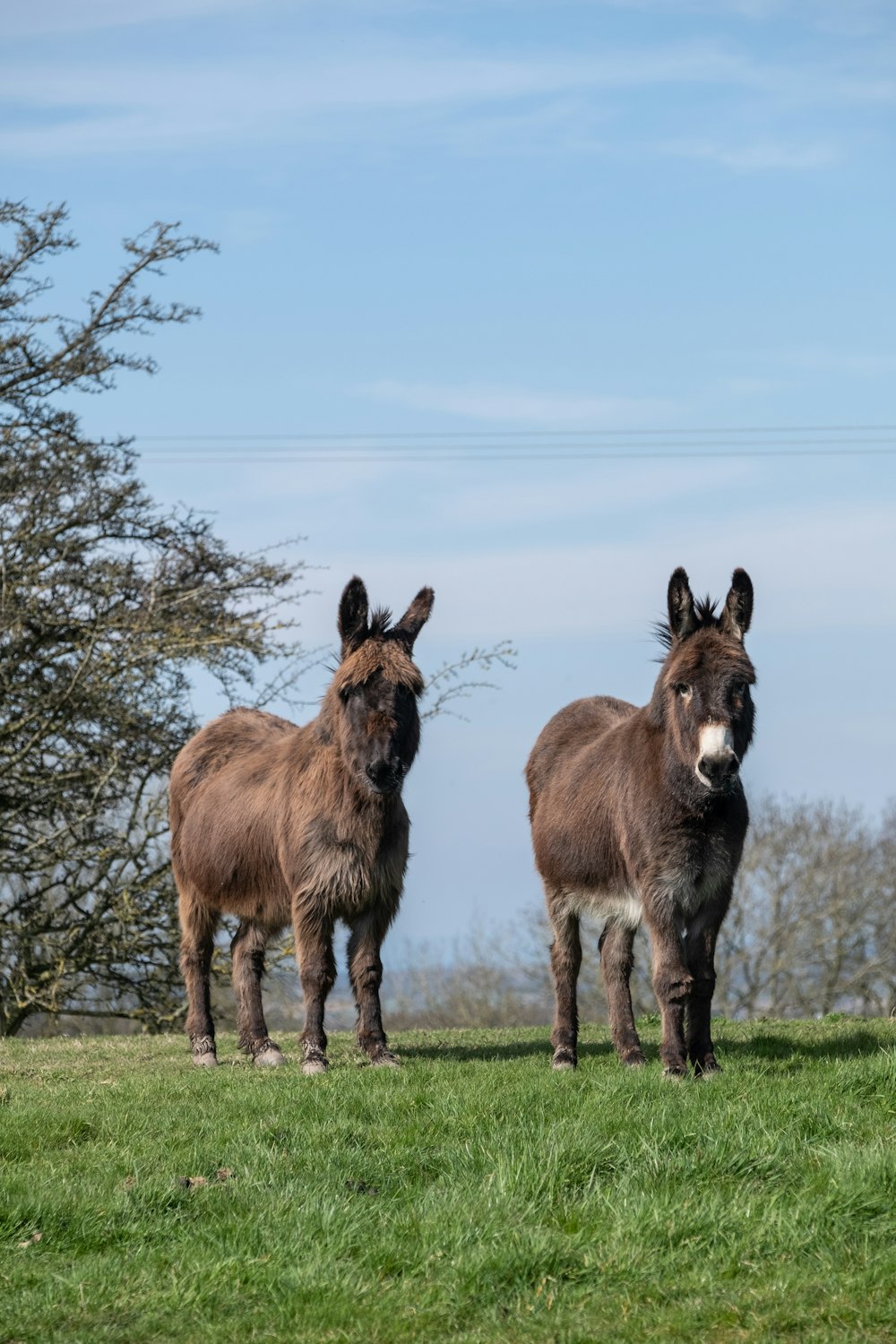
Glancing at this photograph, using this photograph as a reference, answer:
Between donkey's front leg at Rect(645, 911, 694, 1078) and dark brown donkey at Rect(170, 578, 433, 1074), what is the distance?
2.13m

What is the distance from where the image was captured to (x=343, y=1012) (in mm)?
44031

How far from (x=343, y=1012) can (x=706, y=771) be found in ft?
121

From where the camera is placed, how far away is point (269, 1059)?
433 inches

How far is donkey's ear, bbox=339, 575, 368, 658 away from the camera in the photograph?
1032 cm

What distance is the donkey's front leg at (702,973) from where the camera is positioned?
9.22 metres

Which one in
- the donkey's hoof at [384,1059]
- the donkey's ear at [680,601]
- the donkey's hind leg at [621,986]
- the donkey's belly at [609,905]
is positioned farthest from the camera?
the donkey's hoof at [384,1059]

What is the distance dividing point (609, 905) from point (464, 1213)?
4307 mm

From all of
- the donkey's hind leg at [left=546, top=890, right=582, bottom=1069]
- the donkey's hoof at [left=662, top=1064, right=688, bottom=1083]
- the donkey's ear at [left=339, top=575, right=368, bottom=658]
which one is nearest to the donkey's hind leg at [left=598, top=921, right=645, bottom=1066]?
the donkey's hind leg at [left=546, top=890, right=582, bottom=1069]

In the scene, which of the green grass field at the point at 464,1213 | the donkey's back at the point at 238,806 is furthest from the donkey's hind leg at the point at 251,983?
the green grass field at the point at 464,1213

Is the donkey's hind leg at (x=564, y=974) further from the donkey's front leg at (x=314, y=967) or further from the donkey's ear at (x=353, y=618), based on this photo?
Result: the donkey's ear at (x=353, y=618)

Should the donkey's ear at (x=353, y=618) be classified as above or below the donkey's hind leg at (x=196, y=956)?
above

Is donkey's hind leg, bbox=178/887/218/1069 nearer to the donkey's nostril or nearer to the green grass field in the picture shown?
the green grass field

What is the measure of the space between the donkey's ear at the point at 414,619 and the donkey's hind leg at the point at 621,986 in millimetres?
2440

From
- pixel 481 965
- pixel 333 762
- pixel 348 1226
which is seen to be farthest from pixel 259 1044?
pixel 481 965
